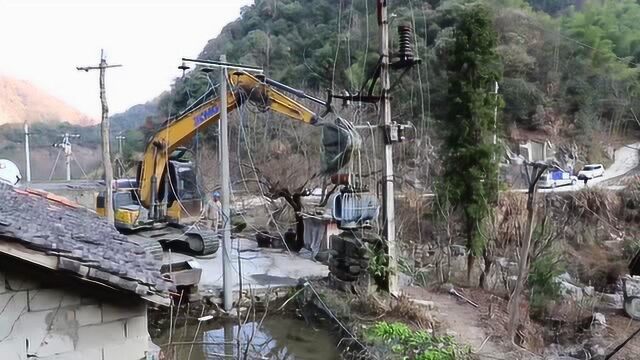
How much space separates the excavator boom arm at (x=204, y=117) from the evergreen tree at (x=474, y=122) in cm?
336

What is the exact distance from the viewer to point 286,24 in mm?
32781

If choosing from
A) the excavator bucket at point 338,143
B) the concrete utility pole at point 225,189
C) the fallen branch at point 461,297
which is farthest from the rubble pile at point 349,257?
the concrete utility pole at point 225,189

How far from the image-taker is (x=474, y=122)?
37.4 ft

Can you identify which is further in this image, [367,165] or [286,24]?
[286,24]

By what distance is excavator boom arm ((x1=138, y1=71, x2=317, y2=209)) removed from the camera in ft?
37.6

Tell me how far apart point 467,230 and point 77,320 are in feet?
30.2

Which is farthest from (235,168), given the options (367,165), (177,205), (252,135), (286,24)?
(286,24)

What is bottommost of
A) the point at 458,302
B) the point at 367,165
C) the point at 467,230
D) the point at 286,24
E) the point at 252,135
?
the point at 458,302

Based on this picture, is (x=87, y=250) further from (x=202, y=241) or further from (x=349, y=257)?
(x=202, y=241)

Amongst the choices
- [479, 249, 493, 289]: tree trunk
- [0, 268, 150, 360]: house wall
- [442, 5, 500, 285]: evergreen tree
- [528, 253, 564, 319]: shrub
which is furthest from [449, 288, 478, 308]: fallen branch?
[0, 268, 150, 360]: house wall

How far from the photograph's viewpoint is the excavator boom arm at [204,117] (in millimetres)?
11445

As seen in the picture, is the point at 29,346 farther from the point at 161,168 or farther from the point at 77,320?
the point at 161,168

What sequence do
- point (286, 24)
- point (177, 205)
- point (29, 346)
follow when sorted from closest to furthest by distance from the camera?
point (29, 346), point (177, 205), point (286, 24)

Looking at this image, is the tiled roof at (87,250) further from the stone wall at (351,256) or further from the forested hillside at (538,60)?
the forested hillside at (538,60)
